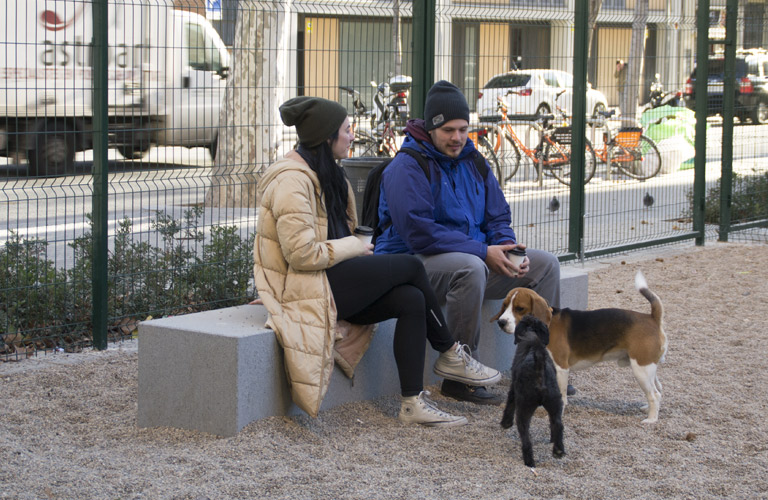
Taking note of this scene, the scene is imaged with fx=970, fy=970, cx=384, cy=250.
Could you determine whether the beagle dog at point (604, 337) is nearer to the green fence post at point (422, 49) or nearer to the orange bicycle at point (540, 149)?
the green fence post at point (422, 49)

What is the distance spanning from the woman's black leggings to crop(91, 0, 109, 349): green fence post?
1.90 meters

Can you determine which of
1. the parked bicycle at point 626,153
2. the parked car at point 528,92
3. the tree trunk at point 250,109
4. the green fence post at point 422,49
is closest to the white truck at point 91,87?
the tree trunk at point 250,109

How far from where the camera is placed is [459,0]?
25.5ft

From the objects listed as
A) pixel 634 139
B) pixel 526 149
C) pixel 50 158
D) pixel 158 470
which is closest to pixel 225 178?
pixel 50 158

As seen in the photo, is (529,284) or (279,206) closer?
(279,206)

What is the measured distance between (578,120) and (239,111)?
9.79 feet

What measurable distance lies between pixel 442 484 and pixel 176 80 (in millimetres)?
3629

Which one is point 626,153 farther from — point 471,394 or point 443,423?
point 443,423

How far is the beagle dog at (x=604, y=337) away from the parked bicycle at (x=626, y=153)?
7.85m

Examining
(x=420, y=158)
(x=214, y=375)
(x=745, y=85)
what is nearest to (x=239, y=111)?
(x=420, y=158)

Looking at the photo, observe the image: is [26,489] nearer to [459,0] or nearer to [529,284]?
[529,284]

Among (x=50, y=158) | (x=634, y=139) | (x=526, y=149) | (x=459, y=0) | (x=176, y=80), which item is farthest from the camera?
(x=634, y=139)

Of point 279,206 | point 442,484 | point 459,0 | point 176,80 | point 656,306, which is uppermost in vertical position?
point 459,0

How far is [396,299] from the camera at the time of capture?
4.36 metres
